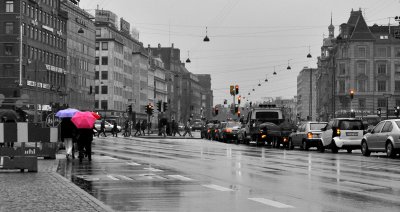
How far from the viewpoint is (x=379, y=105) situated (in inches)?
5399

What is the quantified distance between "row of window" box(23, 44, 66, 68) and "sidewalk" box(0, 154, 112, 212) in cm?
8049

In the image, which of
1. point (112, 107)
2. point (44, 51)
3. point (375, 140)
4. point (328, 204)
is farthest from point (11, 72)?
point (328, 204)

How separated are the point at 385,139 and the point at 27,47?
7090cm

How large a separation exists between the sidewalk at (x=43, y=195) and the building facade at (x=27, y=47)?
71841 millimetres

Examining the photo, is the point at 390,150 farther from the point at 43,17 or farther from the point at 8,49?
the point at 43,17

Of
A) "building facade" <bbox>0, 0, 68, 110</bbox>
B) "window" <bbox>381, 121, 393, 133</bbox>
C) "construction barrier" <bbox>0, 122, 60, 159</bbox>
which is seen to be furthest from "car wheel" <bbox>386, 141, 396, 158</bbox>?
"building facade" <bbox>0, 0, 68, 110</bbox>

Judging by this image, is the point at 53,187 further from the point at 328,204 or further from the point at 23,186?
the point at 328,204

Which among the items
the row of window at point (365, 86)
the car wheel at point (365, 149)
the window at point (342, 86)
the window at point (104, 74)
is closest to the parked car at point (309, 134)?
the car wheel at point (365, 149)

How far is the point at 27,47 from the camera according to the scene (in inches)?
3873

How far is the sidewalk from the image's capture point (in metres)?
11.8

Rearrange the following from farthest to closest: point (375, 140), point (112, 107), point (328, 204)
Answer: point (112, 107) < point (375, 140) < point (328, 204)

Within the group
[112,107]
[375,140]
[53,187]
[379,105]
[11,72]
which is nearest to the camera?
[53,187]

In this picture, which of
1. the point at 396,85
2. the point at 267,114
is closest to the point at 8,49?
the point at 267,114

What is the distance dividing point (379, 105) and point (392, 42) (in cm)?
1097
